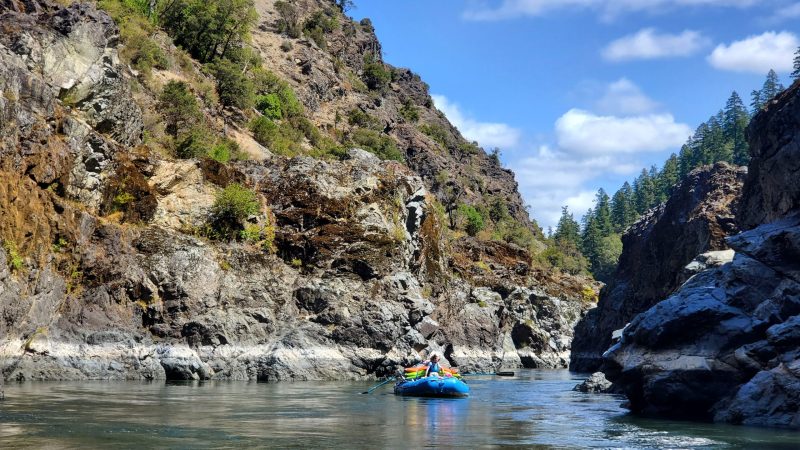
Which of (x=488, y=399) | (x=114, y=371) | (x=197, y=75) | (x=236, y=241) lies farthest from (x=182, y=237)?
(x=197, y=75)

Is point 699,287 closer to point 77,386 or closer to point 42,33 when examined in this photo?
point 77,386

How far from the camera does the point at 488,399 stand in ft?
111

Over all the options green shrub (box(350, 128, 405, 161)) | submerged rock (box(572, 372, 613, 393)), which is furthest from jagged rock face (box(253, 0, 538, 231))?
submerged rock (box(572, 372, 613, 393))

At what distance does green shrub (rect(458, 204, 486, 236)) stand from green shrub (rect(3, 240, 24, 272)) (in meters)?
73.3

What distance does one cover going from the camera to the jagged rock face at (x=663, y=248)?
60.4 metres

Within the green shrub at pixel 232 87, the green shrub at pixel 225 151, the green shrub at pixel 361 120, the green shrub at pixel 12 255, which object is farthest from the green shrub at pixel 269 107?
the green shrub at pixel 12 255

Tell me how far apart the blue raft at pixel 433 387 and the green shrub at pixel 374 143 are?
57.5 meters

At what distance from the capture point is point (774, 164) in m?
36.2

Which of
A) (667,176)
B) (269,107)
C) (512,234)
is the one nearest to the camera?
(269,107)

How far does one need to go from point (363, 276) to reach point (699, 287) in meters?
23.6

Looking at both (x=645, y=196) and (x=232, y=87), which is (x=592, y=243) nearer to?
(x=645, y=196)

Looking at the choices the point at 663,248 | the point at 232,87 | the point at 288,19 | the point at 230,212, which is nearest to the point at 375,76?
the point at 288,19

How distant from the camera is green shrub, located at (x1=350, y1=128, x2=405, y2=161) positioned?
9056 cm

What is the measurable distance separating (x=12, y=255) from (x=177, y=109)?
82.2 feet
